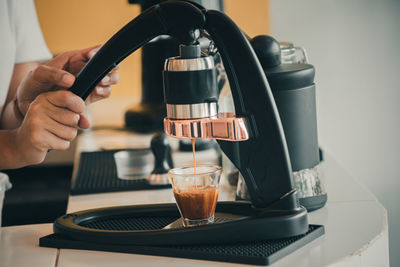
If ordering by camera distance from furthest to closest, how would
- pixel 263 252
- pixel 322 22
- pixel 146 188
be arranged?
1. pixel 322 22
2. pixel 146 188
3. pixel 263 252

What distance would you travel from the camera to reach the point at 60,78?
98 cm

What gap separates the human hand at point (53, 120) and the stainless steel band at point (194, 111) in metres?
0.22

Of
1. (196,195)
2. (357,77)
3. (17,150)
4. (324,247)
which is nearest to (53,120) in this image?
(17,150)

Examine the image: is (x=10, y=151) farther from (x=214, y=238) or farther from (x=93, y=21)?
(x=93, y=21)

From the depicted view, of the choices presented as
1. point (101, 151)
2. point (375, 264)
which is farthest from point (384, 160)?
point (375, 264)

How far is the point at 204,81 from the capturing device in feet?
2.60

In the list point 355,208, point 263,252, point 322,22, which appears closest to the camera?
point 263,252

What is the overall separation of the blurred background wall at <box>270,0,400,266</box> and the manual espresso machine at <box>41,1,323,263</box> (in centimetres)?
172

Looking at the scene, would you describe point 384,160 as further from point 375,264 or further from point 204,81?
point 204,81

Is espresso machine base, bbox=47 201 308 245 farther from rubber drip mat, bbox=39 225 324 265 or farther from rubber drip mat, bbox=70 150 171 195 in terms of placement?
rubber drip mat, bbox=70 150 171 195

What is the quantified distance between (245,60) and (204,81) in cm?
8

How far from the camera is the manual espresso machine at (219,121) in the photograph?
792 mm

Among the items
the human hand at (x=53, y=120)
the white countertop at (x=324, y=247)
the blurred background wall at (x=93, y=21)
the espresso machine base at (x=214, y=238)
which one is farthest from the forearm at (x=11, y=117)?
the blurred background wall at (x=93, y=21)

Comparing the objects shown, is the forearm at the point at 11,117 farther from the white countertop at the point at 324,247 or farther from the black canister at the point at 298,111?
the black canister at the point at 298,111
